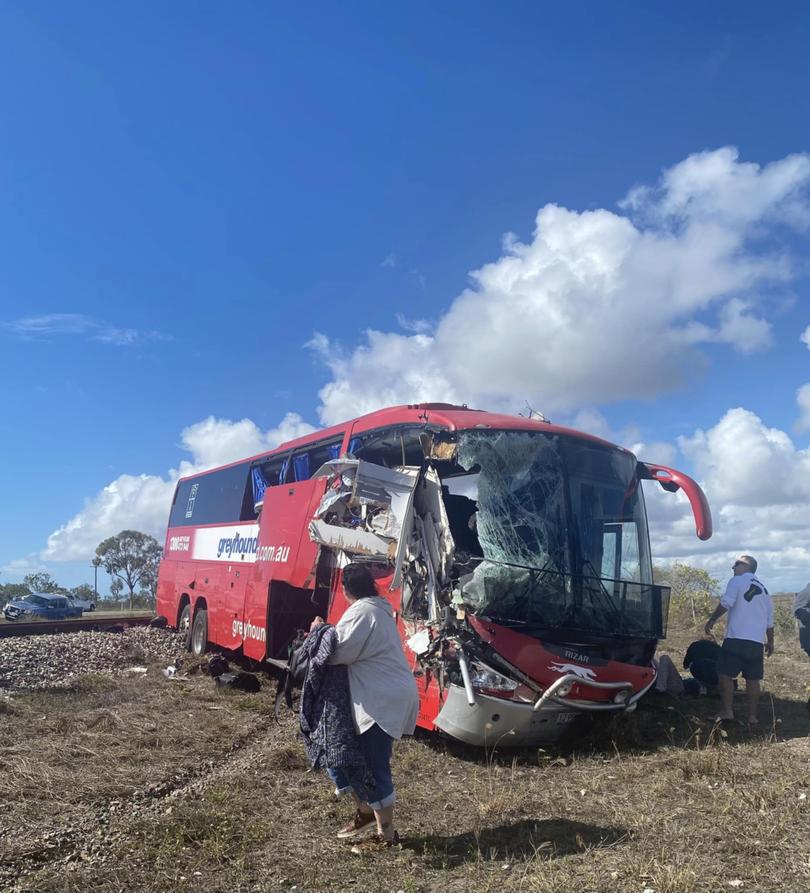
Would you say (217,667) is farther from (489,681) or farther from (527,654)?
(527,654)

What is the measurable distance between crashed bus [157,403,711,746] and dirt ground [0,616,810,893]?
62cm

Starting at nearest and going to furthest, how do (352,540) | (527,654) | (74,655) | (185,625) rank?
(527,654) → (352,540) → (74,655) → (185,625)

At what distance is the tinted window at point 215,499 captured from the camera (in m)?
12.5

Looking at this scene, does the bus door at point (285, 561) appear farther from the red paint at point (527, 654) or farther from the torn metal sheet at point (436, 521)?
the red paint at point (527, 654)

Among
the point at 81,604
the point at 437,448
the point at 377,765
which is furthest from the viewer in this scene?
the point at 81,604

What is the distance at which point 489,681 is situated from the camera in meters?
6.22

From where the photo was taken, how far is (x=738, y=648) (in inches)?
310

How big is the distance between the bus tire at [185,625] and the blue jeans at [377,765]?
10.4m

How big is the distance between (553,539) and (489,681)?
1.39 m

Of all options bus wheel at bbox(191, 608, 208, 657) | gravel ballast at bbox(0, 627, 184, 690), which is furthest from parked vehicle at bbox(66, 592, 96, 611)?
bus wheel at bbox(191, 608, 208, 657)

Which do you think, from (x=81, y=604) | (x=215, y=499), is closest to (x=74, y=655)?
(x=215, y=499)

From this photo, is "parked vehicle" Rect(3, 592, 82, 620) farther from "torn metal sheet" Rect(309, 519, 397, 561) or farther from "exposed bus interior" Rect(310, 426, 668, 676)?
"exposed bus interior" Rect(310, 426, 668, 676)

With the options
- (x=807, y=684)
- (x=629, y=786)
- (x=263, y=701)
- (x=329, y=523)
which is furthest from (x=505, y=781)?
(x=807, y=684)

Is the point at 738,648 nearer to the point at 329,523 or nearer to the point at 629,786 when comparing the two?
the point at 629,786
